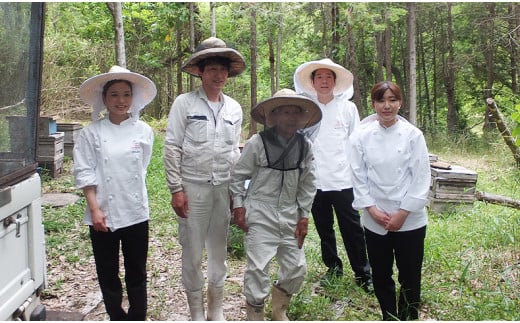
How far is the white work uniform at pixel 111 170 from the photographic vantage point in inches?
117

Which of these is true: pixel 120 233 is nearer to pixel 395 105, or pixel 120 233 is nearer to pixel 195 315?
pixel 195 315

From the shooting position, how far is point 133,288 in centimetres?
316

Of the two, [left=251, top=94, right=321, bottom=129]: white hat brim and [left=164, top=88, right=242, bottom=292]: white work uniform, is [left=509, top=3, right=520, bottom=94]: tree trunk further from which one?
[left=164, top=88, right=242, bottom=292]: white work uniform

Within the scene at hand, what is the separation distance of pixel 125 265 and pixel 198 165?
78 cm

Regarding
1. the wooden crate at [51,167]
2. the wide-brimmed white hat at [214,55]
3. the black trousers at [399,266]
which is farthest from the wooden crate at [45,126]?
the black trousers at [399,266]

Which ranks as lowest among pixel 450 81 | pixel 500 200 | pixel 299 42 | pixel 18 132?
pixel 500 200

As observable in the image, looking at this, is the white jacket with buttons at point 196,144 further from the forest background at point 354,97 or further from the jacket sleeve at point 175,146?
the forest background at point 354,97

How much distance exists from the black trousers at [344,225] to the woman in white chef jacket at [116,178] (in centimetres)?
163

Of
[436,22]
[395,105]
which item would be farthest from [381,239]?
[436,22]

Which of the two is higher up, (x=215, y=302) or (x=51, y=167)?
(x=51, y=167)

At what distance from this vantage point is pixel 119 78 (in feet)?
10.1

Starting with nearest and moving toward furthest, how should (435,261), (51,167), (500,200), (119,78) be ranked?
(119,78) < (435,261) < (500,200) < (51,167)

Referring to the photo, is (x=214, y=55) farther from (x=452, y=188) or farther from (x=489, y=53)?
(x=489, y=53)

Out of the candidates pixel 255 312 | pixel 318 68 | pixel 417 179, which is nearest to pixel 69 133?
pixel 318 68
